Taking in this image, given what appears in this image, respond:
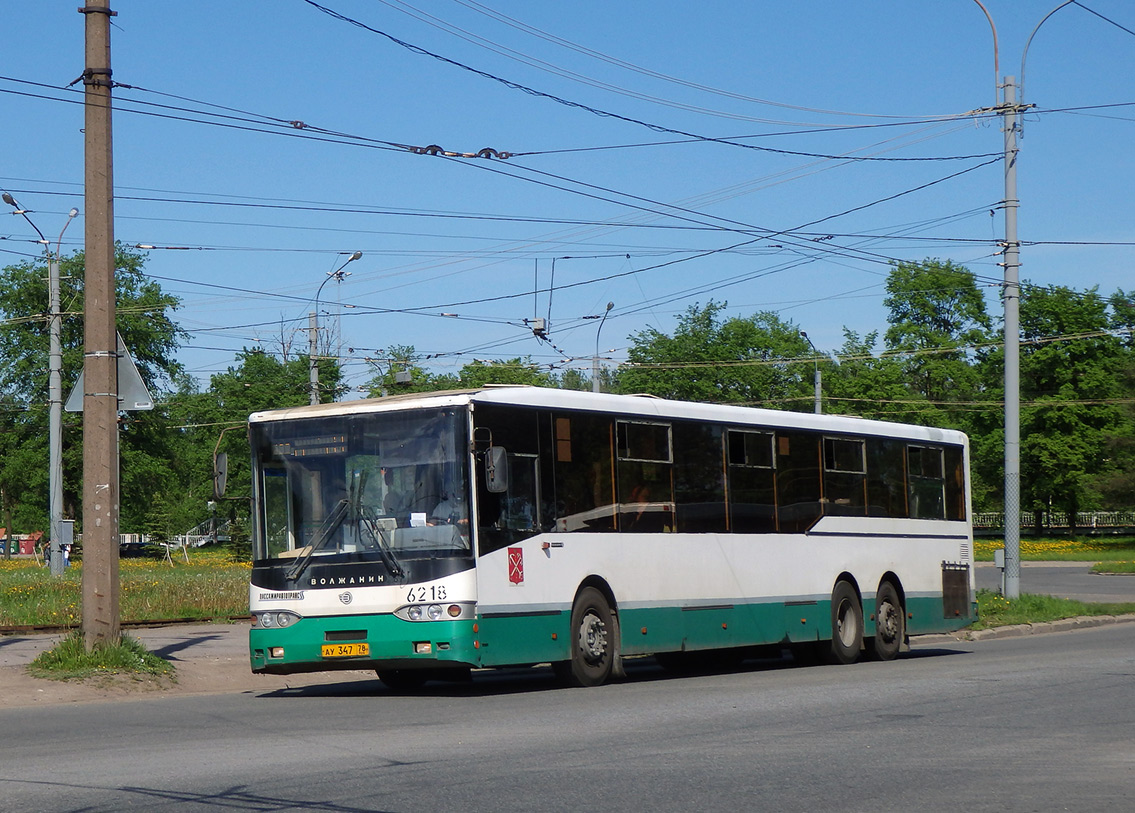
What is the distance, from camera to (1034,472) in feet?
263

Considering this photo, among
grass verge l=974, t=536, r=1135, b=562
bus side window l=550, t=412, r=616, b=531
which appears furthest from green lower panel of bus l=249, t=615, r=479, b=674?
grass verge l=974, t=536, r=1135, b=562

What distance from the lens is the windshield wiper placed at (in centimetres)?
1429

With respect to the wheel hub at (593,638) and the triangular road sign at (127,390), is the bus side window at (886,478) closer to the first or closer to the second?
the wheel hub at (593,638)

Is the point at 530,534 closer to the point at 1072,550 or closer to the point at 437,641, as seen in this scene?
the point at 437,641

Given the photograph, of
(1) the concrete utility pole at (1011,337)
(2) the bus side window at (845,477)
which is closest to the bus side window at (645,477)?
(2) the bus side window at (845,477)

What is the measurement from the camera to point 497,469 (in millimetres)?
13680

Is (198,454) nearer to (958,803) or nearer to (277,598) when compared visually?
(277,598)

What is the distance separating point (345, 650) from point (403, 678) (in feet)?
6.40

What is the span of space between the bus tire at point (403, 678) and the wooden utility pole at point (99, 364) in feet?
9.09

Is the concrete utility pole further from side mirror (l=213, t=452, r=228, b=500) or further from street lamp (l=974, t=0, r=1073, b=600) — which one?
side mirror (l=213, t=452, r=228, b=500)

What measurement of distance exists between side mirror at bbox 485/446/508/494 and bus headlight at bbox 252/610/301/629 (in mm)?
2346

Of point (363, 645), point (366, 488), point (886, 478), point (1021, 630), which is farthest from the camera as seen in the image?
point (1021, 630)

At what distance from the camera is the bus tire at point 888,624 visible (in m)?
20.1

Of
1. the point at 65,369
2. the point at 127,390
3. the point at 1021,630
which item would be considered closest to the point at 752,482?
the point at 127,390
